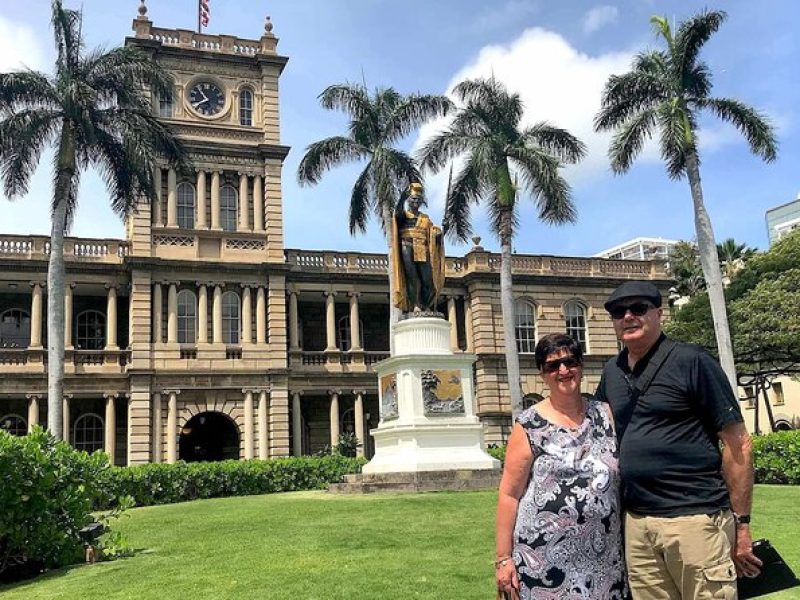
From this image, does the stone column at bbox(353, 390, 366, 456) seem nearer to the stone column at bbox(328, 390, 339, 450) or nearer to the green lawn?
the stone column at bbox(328, 390, 339, 450)

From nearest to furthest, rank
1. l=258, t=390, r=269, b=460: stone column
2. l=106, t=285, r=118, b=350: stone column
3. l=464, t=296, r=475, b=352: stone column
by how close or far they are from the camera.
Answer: l=106, t=285, r=118, b=350: stone column
l=258, t=390, r=269, b=460: stone column
l=464, t=296, r=475, b=352: stone column

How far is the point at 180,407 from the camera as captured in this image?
29938mm

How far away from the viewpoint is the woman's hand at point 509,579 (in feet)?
12.0

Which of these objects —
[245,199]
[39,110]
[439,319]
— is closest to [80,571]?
[439,319]

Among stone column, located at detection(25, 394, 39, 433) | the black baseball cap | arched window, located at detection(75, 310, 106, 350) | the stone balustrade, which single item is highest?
the stone balustrade

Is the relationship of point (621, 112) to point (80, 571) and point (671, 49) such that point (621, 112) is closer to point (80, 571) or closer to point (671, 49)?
point (671, 49)

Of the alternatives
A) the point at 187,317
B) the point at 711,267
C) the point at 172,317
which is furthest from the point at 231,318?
the point at 711,267

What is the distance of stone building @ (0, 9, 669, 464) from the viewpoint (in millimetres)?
29656

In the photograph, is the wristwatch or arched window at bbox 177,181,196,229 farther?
arched window at bbox 177,181,196,229

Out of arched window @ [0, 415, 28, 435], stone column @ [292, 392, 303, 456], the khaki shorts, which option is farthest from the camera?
stone column @ [292, 392, 303, 456]

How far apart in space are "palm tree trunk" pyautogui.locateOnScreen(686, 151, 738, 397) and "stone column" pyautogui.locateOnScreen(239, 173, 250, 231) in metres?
17.4

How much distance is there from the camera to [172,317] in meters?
30.3

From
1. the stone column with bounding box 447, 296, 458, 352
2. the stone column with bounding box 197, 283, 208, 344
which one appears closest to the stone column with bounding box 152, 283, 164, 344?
the stone column with bounding box 197, 283, 208, 344

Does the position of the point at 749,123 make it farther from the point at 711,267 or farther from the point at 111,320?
the point at 111,320
